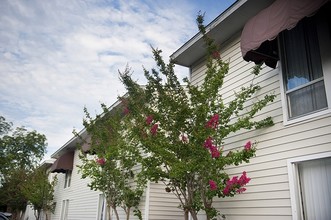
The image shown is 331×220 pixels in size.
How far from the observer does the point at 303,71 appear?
21.4ft

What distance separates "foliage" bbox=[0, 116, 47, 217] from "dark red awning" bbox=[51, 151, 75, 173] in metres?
12.9

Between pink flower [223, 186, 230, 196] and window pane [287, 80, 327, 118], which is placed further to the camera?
pink flower [223, 186, 230, 196]

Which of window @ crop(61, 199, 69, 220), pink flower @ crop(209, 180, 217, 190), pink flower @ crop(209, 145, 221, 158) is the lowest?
window @ crop(61, 199, 69, 220)

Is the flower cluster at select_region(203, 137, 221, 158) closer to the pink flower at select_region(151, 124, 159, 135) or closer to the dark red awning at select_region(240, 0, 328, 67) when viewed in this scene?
the pink flower at select_region(151, 124, 159, 135)

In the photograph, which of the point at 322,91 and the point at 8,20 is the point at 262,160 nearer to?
the point at 322,91

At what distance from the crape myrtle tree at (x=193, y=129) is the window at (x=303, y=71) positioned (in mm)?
545

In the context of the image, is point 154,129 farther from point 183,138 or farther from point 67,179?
point 67,179

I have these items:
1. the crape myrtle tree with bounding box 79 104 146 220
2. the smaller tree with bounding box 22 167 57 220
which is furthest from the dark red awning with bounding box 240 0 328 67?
the smaller tree with bounding box 22 167 57 220

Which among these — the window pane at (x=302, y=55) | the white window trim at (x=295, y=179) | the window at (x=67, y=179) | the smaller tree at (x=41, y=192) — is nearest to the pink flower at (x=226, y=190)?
the white window trim at (x=295, y=179)

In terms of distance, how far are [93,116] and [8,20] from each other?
5.86m

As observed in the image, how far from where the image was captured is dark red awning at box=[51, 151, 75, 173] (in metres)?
21.2

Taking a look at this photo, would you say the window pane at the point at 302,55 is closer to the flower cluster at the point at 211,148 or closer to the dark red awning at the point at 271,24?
the dark red awning at the point at 271,24

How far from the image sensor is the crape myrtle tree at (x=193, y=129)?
6.45 m

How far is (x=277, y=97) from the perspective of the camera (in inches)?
273
